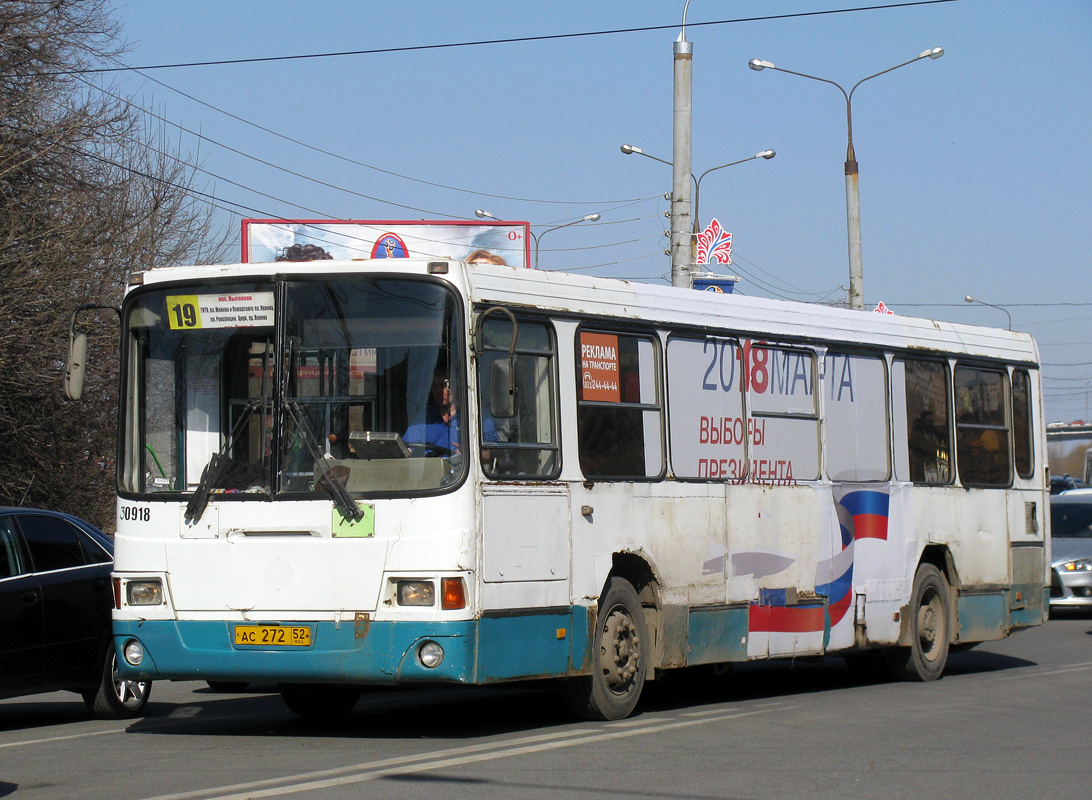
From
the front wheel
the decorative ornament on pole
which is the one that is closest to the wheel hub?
the front wheel

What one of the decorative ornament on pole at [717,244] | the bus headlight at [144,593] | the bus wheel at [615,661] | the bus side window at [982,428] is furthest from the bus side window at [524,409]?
the decorative ornament on pole at [717,244]

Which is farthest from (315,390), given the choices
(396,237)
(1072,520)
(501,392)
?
(396,237)

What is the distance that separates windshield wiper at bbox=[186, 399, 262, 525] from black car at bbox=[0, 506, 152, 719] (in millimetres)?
1756

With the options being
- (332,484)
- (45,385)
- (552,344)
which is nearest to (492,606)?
(332,484)

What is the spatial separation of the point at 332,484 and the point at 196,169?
22.4 meters

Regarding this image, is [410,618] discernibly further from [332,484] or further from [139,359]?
[139,359]

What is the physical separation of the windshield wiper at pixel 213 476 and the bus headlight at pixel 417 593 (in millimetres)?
1357

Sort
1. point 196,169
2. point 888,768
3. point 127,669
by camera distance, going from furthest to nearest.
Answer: point 196,169 < point 127,669 < point 888,768

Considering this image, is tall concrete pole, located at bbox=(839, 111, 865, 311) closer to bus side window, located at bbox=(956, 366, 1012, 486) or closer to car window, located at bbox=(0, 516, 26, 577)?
bus side window, located at bbox=(956, 366, 1012, 486)

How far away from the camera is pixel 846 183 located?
2741cm

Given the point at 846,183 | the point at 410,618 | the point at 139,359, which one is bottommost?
the point at 410,618

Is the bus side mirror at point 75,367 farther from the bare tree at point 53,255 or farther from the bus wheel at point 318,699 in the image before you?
the bare tree at point 53,255

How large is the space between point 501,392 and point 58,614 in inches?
150

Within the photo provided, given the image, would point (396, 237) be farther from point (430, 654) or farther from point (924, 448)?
point (430, 654)
